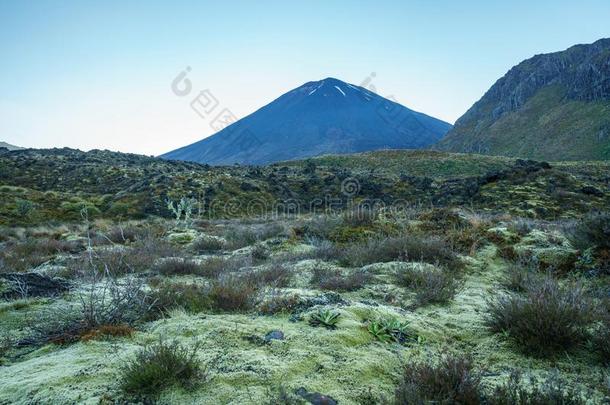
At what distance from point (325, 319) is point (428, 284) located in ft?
6.36

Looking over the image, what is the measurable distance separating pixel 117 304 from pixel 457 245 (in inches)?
263

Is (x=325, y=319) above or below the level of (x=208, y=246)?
above

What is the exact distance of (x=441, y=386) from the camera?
2.59 m

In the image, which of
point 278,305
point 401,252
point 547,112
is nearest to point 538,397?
point 278,305

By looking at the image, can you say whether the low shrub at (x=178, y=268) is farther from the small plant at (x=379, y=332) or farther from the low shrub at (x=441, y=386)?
the low shrub at (x=441, y=386)

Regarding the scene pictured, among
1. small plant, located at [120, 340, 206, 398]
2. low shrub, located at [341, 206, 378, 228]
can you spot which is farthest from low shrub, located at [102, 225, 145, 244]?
small plant, located at [120, 340, 206, 398]

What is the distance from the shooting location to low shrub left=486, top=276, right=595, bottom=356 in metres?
3.40

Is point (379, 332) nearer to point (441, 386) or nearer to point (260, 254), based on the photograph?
point (441, 386)

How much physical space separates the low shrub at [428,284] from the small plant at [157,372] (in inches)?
120

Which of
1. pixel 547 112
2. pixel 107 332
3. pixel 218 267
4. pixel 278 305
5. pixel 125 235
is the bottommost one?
pixel 125 235

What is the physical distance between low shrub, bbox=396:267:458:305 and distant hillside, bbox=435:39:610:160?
9770cm

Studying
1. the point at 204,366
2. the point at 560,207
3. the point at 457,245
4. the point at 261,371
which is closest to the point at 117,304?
the point at 204,366

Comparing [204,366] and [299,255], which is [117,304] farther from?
[299,255]

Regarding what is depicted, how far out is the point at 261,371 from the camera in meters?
2.89
